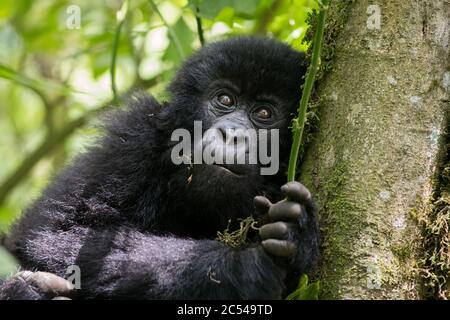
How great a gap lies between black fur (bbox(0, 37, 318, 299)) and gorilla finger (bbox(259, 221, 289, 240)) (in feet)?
0.27

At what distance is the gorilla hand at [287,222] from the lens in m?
2.82

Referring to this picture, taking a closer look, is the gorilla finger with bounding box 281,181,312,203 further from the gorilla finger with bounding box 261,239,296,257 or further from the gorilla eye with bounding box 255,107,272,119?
the gorilla eye with bounding box 255,107,272,119

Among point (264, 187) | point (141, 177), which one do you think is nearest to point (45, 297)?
point (141, 177)

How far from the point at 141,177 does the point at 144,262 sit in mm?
727

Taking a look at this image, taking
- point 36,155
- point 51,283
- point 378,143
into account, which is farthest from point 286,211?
point 36,155

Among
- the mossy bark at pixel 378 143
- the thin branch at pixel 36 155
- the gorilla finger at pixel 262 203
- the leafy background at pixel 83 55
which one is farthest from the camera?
the thin branch at pixel 36 155

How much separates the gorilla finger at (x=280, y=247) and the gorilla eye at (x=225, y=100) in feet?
4.16

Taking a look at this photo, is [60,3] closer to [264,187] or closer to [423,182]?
[264,187]

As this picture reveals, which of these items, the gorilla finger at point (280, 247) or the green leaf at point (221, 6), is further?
the green leaf at point (221, 6)

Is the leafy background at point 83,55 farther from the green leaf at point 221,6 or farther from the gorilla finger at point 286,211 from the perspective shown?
the gorilla finger at point 286,211

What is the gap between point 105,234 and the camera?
345 cm
